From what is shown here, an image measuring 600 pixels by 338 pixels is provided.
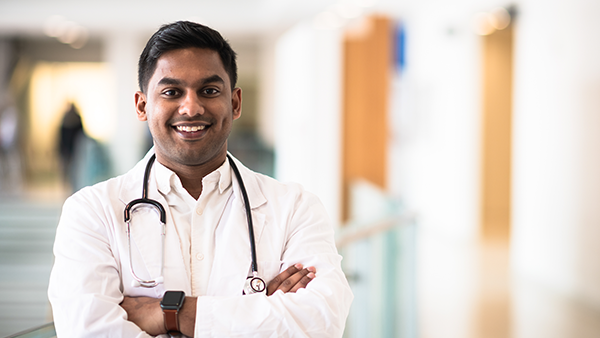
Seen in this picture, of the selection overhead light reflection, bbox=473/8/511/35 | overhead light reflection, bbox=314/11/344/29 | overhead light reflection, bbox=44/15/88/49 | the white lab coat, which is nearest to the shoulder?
the white lab coat

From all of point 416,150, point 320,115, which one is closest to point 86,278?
point 320,115

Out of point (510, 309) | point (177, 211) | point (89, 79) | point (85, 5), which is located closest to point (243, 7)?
point (85, 5)

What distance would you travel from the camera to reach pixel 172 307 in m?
1.47

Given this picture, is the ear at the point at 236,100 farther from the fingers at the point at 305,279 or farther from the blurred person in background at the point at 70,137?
the blurred person in background at the point at 70,137

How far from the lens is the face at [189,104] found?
1.60 metres

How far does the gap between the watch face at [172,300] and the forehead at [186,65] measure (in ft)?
1.89

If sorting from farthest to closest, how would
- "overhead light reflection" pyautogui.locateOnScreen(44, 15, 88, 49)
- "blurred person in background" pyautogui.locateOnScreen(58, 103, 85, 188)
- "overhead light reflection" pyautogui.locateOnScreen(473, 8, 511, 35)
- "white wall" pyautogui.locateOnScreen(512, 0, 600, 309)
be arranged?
"overhead light reflection" pyautogui.locateOnScreen(44, 15, 88, 49) < "blurred person in background" pyautogui.locateOnScreen(58, 103, 85, 188) < "overhead light reflection" pyautogui.locateOnScreen(473, 8, 511, 35) < "white wall" pyautogui.locateOnScreen(512, 0, 600, 309)

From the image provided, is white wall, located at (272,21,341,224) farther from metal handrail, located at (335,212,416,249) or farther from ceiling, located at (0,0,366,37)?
ceiling, located at (0,0,366,37)

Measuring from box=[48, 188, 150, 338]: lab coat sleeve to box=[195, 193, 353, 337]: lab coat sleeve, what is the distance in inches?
8.3

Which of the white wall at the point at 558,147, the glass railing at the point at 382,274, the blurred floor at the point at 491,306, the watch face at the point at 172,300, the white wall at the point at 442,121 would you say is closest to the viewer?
the watch face at the point at 172,300

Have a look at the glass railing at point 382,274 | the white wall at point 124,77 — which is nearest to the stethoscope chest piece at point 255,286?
the glass railing at point 382,274

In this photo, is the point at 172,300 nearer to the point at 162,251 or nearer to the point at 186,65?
the point at 162,251

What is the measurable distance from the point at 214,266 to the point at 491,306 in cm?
414

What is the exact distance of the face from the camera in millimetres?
1596
